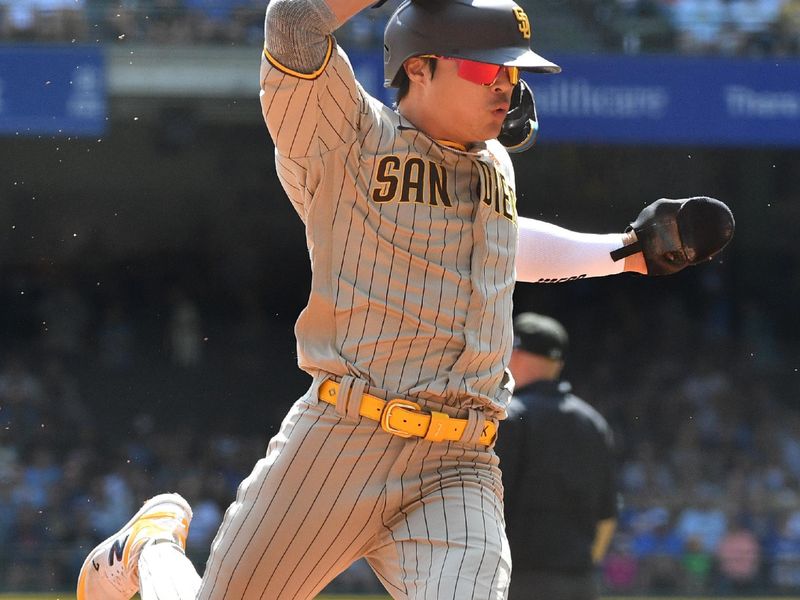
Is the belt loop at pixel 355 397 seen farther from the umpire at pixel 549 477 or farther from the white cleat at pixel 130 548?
the umpire at pixel 549 477

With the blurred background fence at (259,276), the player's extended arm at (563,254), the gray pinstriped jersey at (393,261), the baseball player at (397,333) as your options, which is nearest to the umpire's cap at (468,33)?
the baseball player at (397,333)

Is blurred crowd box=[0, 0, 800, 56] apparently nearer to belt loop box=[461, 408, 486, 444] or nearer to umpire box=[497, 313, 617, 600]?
umpire box=[497, 313, 617, 600]

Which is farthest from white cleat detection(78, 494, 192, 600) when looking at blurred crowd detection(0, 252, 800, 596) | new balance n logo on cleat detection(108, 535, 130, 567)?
blurred crowd detection(0, 252, 800, 596)

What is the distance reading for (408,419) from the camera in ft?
8.29

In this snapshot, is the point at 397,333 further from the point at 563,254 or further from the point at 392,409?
the point at 563,254

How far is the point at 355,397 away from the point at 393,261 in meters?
0.26

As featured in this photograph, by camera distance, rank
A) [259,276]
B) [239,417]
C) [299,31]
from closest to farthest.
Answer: [299,31]
[239,417]
[259,276]

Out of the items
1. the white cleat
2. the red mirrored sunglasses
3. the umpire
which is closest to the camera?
the red mirrored sunglasses

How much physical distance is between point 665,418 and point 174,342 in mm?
4810

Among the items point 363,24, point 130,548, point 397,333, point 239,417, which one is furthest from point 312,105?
point 239,417

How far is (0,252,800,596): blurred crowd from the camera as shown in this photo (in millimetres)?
10492

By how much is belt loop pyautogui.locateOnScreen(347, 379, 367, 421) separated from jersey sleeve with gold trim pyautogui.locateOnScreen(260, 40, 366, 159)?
0.42 meters

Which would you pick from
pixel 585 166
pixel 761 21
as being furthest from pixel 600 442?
pixel 585 166

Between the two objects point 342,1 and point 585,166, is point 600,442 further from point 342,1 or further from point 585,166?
point 585,166
